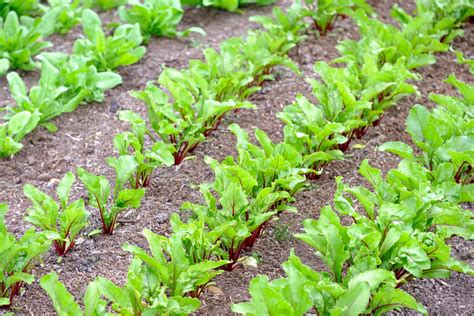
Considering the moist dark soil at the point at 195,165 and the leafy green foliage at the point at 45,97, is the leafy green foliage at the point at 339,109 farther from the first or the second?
the leafy green foliage at the point at 45,97

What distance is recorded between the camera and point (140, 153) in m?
4.33

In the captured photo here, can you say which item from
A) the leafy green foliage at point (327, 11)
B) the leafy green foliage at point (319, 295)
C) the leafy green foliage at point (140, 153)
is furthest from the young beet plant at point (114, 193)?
the leafy green foliage at point (327, 11)

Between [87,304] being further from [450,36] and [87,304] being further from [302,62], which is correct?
[450,36]

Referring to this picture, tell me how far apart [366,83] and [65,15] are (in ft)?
8.94

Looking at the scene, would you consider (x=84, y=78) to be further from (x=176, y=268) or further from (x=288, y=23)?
(x=176, y=268)

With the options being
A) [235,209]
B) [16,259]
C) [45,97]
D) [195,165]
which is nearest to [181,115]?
[195,165]

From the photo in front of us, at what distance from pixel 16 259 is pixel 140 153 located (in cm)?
97

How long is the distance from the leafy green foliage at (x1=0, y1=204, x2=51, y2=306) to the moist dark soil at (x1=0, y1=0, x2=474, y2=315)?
0.10m

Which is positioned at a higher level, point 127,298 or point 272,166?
point 272,166

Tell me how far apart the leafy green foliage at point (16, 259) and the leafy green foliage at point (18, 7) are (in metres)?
2.95

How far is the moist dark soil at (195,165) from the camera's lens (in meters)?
3.95

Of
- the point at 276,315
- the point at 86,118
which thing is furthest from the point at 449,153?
the point at 86,118

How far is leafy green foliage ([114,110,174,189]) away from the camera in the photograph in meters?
4.34

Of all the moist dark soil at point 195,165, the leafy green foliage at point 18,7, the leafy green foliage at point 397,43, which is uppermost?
the leafy green foliage at point 397,43
